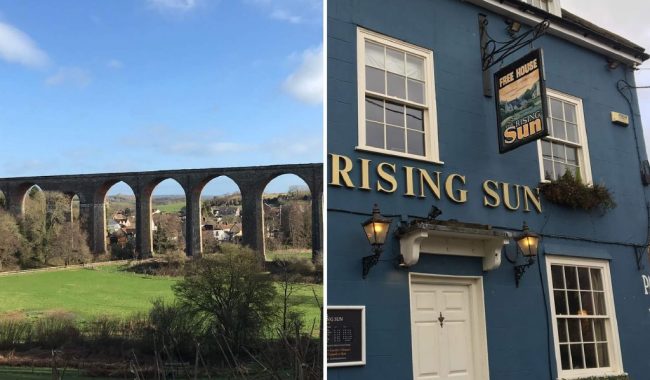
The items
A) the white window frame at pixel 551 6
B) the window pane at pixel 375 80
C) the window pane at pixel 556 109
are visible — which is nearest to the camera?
the window pane at pixel 375 80

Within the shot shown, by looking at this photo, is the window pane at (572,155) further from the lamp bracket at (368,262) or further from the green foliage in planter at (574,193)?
the lamp bracket at (368,262)

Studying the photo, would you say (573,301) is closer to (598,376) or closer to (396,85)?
(598,376)

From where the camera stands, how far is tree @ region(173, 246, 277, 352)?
2191 millimetres

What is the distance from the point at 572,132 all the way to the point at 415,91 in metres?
1.72

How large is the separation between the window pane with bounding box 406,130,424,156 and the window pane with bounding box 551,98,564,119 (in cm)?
149

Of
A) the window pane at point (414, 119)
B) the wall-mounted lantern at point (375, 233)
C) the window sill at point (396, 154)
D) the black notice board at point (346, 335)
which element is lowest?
the black notice board at point (346, 335)

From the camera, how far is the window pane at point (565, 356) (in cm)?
421

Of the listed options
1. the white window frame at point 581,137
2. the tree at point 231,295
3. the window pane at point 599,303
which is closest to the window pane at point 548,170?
the white window frame at point 581,137

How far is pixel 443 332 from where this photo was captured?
145 inches

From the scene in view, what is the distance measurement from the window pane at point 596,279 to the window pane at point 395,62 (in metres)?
2.28

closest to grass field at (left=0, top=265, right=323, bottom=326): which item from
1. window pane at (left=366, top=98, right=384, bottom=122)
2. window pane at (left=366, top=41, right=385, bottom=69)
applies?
window pane at (left=366, top=98, right=384, bottom=122)

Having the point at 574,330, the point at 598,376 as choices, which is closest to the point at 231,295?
the point at 574,330

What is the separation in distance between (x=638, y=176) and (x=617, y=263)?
3.13ft

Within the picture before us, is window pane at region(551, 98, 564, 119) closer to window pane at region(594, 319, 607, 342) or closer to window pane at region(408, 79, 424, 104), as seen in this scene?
window pane at region(408, 79, 424, 104)
